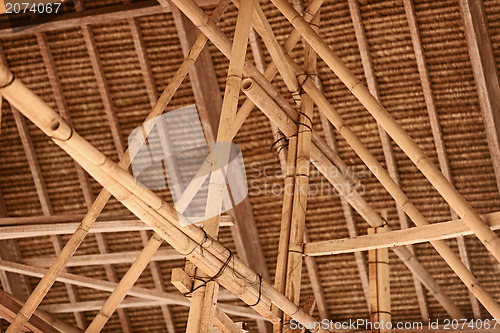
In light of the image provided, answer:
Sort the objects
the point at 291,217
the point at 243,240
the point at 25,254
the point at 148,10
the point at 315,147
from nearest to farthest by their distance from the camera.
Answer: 1. the point at 291,217
2. the point at 315,147
3. the point at 148,10
4. the point at 243,240
5. the point at 25,254

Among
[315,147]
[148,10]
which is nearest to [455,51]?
[315,147]

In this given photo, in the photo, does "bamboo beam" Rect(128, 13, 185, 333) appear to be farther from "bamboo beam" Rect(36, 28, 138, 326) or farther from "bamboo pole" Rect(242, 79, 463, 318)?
"bamboo pole" Rect(242, 79, 463, 318)

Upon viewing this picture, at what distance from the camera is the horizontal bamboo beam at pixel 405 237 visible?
3975mm

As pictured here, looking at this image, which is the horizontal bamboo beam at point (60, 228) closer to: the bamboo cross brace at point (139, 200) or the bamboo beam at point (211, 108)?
the bamboo beam at point (211, 108)

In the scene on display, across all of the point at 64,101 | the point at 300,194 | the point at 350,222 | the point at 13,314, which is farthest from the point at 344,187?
the point at 64,101

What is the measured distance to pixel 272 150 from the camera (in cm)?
518

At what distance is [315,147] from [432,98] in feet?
4.88

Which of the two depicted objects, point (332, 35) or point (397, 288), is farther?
point (397, 288)

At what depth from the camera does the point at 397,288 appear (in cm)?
676

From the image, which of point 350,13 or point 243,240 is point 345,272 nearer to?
point 243,240

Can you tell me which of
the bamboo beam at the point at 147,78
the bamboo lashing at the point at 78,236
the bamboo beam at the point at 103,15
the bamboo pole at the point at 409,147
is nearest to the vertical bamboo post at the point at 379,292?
the bamboo pole at the point at 409,147

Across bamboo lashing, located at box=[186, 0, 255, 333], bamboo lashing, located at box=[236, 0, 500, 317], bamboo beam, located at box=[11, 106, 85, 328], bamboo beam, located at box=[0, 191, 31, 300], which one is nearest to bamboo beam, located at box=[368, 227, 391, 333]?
bamboo lashing, located at box=[236, 0, 500, 317]

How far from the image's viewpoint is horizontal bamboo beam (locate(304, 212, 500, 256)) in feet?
13.0

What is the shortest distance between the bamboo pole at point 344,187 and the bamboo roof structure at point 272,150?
0.02m
